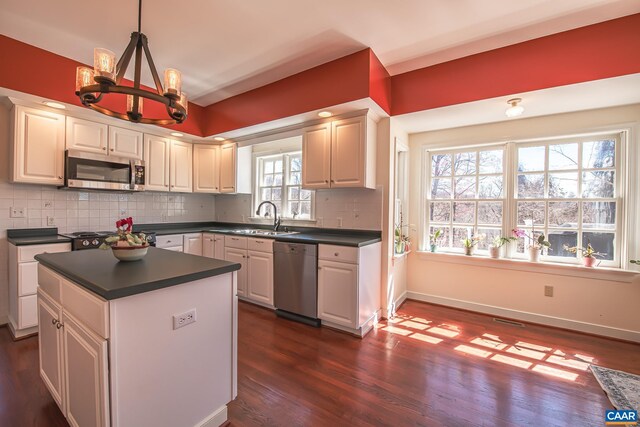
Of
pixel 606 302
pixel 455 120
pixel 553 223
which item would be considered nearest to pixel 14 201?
pixel 455 120

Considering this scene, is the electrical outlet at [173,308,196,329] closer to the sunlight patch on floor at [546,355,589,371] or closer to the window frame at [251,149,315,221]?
the window frame at [251,149,315,221]

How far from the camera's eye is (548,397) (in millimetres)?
1862

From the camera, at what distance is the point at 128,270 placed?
1.43m

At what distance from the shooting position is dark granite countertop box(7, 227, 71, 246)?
8.50 feet

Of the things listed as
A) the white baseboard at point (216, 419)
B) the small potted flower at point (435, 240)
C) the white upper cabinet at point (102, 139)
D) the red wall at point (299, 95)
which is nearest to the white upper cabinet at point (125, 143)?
the white upper cabinet at point (102, 139)

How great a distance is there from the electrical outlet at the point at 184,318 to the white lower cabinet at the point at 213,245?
98.1 inches

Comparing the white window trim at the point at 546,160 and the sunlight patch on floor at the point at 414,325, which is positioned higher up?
the white window trim at the point at 546,160

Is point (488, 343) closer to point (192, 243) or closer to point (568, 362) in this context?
point (568, 362)

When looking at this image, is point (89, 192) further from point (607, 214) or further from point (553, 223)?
point (607, 214)

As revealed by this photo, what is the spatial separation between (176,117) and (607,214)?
4.21 meters

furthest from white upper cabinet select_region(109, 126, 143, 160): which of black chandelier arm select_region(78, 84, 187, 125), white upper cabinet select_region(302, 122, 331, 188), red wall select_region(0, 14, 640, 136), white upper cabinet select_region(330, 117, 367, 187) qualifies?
white upper cabinet select_region(330, 117, 367, 187)

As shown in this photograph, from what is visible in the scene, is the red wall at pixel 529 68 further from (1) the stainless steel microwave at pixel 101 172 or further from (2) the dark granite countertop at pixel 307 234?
(1) the stainless steel microwave at pixel 101 172

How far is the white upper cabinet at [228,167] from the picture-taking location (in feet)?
13.9

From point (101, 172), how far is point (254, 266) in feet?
6.91
